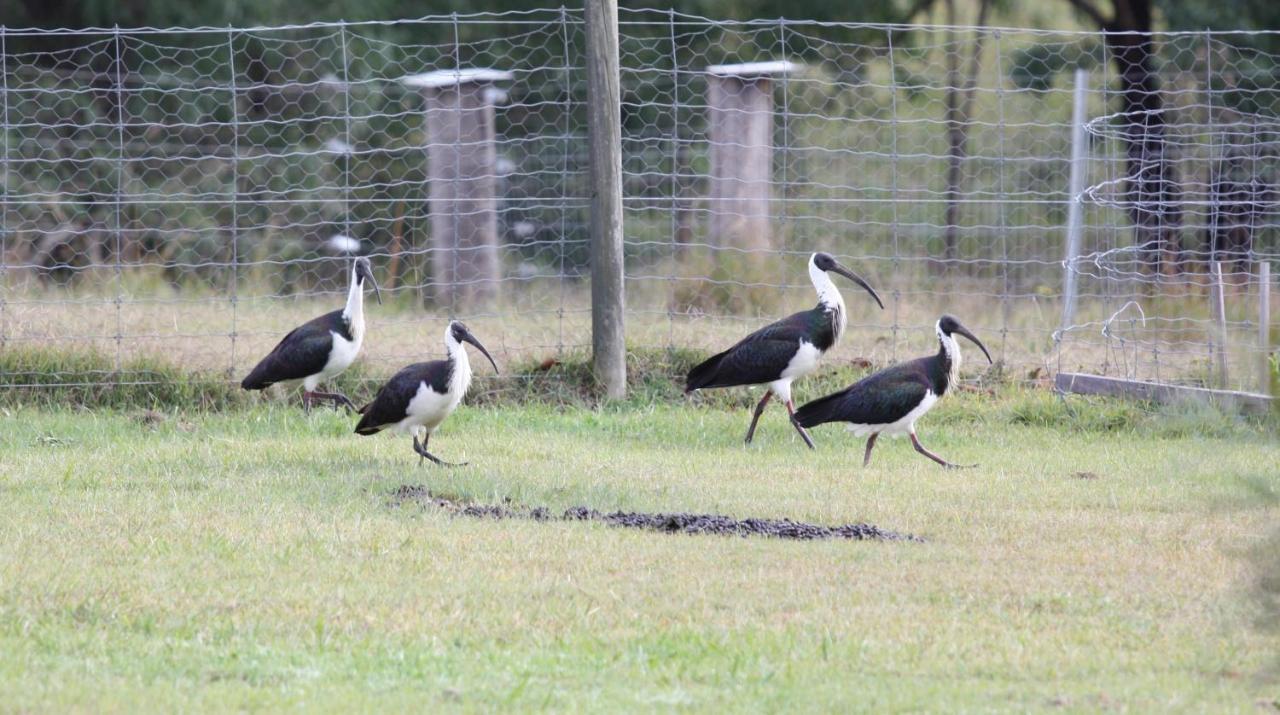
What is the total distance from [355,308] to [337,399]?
0.73 m

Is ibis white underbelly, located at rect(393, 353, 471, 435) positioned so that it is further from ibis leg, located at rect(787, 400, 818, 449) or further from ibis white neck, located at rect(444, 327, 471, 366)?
ibis leg, located at rect(787, 400, 818, 449)

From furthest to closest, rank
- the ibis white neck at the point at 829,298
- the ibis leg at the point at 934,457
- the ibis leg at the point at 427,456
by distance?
the ibis white neck at the point at 829,298
the ibis leg at the point at 934,457
the ibis leg at the point at 427,456

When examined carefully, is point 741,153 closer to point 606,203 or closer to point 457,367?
point 606,203

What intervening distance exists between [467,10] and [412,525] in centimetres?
1440

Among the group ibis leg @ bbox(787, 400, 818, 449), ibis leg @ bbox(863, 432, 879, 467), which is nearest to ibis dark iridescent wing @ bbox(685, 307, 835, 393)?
ibis leg @ bbox(787, 400, 818, 449)

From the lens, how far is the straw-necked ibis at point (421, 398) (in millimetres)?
8969

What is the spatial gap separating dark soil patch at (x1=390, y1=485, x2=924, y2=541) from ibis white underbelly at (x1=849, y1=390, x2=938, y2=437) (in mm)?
2016

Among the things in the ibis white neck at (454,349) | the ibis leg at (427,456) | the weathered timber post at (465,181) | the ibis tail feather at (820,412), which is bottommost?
the ibis leg at (427,456)

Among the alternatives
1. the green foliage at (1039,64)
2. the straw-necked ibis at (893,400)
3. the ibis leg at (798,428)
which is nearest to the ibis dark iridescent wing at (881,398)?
the straw-necked ibis at (893,400)

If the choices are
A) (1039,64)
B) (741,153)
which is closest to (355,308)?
(741,153)

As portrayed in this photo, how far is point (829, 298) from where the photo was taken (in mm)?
10562

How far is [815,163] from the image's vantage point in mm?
18125

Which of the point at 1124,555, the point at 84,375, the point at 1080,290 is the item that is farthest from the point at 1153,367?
the point at 84,375

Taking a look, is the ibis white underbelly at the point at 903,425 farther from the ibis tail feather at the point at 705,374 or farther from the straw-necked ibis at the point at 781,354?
the ibis tail feather at the point at 705,374
